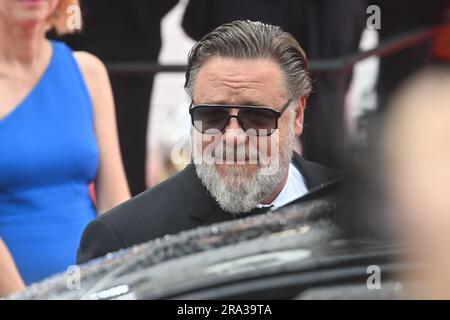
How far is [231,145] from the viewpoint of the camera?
74.7 inches

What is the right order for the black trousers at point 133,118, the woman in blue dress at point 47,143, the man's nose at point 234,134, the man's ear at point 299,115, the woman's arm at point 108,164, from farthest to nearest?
the black trousers at point 133,118 < the woman's arm at point 108,164 < the woman in blue dress at point 47,143 < the man's ear at point 299,115 < the man's nose at point 234,134

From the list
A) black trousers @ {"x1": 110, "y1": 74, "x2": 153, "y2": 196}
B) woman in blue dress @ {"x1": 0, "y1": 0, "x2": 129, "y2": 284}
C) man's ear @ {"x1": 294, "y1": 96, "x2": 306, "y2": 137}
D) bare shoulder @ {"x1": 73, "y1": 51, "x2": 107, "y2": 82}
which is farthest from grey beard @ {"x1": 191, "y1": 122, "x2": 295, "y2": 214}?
black trousers @ {"x1": 110, "y1": 74, "x2": 153, "y2": 196}

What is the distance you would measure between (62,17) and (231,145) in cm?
→ 62

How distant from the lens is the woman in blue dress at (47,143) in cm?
217

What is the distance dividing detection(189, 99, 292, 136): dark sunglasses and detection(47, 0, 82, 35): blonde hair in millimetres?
488

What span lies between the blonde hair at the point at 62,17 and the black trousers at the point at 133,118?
0.25 m

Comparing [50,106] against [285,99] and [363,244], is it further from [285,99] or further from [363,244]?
[363,244]

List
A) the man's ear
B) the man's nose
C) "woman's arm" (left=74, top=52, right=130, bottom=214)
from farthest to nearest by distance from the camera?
"woman's arm" (left=74, top=52, right=130, bottom=214), the man's ear, the man's nose

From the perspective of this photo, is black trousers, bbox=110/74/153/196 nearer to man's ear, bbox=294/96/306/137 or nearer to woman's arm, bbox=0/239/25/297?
woman's arm, bbox=0/239/25/297

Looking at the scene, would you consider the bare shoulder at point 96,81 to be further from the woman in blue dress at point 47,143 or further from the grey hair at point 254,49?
the grey hair at point 254,49

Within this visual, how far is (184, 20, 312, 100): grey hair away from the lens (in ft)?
6.48

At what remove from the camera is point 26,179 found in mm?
2162

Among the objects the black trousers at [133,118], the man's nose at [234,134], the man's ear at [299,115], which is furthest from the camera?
the black trousers at [133,118]

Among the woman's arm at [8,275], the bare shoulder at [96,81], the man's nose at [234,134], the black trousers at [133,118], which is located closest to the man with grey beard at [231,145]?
the man's nose at [234,134]
